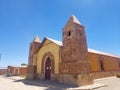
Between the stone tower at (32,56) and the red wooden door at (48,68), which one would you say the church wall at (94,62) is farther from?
the stone tower at (32,56)

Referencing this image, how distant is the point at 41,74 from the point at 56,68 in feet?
14.2

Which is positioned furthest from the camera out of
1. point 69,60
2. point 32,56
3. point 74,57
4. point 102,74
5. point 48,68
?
point 32,56

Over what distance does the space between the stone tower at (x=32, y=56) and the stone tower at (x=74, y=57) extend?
8338 mm

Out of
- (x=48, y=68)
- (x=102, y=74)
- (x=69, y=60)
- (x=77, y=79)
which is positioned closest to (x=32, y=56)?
(x=48, y=68)

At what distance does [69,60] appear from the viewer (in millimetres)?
15469

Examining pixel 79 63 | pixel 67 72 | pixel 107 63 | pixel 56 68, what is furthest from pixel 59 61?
pixel 107 63

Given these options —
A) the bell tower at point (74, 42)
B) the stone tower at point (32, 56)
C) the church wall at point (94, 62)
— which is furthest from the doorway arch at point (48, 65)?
the church wall at point (94, 62)

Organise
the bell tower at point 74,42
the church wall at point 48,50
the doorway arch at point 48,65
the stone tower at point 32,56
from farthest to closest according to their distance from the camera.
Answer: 1. the stone tower at point 32,56
2. the doorway arch at point 48,65
3. the church wall at point 48,50
4. the bell tower at point 74,42

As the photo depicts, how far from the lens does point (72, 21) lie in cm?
1645

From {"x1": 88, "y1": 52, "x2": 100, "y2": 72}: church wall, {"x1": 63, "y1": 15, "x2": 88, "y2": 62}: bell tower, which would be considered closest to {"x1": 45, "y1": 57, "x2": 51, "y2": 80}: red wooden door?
{"x1": 63, "y1": 15, "x2": 88, "y2": 62}: bell tower

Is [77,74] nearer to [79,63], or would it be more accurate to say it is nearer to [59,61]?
[79,63]

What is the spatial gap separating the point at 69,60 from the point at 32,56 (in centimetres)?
1106

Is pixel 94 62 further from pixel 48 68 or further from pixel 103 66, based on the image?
pixel 48 68

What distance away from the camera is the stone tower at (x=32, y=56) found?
2285 centimetres
